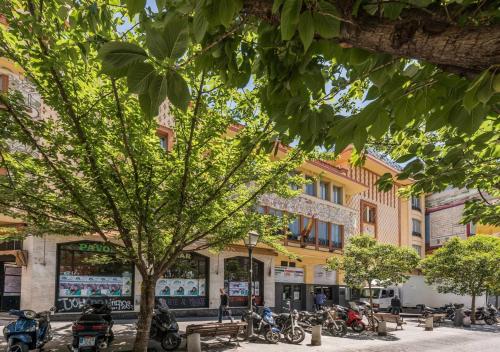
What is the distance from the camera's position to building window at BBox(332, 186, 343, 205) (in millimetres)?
32550

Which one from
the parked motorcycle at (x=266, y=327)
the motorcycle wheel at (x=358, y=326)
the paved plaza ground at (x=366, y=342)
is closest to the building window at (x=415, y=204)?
the paved plaza ground at (x=366, y=342)

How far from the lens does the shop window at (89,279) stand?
18.6 meters

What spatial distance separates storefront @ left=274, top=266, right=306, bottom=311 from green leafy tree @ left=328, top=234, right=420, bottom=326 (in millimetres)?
6278

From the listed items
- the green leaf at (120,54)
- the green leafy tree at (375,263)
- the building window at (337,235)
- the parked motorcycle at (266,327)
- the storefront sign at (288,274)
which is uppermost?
the green leaf at (120,54)

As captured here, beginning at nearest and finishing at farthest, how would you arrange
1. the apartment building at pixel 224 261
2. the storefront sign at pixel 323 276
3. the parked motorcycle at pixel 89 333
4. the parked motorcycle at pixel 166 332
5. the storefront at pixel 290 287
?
the parked motorcycle at pixel 89 333
the parked motorcycle at pixel 166 332
the apartment building at pixel 224 261
the storefront at pixel 290 287
the storefront sign at pixel 323 276

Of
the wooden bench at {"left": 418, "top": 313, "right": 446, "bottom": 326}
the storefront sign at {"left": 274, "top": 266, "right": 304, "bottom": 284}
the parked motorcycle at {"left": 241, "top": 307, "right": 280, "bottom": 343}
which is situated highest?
the storefront sign at {"left": 274, "top": 266, "right": 304, "bottom": 284}

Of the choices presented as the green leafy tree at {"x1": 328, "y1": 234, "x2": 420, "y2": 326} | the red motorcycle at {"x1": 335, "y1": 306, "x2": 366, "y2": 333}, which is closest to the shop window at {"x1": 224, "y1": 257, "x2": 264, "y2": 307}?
the green leafy tree at {"x1": 328, "y1": 234, "x2": 420, "y2": 326}

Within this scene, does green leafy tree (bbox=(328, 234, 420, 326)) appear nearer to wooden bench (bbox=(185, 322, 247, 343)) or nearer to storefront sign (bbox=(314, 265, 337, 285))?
wooden bench (bbox=(185, 322, 247, 343))

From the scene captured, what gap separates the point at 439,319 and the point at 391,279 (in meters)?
6.49

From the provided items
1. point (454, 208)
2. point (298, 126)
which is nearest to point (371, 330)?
point (298, 126)

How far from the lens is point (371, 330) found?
67.3 ft

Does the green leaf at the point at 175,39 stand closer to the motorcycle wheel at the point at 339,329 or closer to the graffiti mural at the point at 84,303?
the motorcycle wheel at the point at 339,329

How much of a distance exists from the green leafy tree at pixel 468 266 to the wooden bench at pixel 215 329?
1727cm

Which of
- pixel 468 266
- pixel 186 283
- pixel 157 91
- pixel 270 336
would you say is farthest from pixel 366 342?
pixel 157 91
